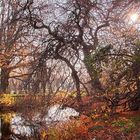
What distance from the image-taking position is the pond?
52.0 ft

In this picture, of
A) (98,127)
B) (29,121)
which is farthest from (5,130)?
(98,127)

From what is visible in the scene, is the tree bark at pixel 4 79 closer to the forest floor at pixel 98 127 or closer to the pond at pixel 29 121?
the pond at pixel 29 121

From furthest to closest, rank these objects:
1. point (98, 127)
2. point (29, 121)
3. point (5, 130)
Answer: point (5, 130) < point (29, 121) < point (98, 127)

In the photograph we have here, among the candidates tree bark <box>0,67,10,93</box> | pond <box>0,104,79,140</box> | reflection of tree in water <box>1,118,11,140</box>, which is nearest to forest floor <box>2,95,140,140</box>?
pond <box>0,104,79,140</box>

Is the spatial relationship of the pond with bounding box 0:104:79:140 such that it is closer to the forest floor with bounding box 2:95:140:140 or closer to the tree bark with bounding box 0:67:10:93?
the forest floor with bounding box 2:95:140:140

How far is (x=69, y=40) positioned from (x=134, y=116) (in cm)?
413

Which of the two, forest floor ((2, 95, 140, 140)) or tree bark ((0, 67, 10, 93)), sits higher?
tree bark ((0, 67, 10, 93))

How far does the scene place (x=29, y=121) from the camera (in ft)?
53.1

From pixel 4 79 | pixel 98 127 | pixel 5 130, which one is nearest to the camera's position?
pixel 98 127

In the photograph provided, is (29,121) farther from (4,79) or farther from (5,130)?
(4,79)

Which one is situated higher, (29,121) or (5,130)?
(29,121)

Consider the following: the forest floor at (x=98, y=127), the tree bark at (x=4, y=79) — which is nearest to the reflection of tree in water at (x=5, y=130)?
the tree bark at (x=4, y=79)

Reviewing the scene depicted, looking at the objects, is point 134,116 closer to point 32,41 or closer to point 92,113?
point 92,113

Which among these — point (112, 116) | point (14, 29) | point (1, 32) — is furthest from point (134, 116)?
point (1, 32)
